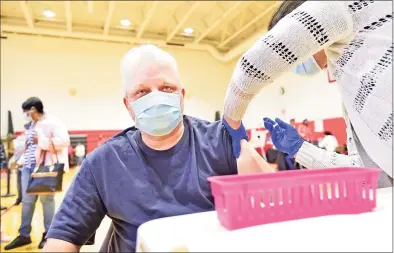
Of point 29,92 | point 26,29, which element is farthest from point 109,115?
point 26,29

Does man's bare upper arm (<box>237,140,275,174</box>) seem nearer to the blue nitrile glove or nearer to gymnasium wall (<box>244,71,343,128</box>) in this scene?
the blue nitrile glove

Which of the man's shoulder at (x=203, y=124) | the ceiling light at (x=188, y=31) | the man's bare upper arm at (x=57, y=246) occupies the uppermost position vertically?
the ceiling light at (x=188, y=31)

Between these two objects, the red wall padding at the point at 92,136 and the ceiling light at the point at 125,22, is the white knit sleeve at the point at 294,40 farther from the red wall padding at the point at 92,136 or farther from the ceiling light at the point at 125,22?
the red wall padding at the point at 92,136

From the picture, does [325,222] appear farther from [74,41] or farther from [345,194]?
[74,41]

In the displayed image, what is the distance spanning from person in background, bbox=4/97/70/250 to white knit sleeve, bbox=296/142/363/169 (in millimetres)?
2353

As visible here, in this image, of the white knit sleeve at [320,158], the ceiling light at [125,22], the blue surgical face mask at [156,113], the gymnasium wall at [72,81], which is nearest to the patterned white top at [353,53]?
the white knit sleeve at [320,158]

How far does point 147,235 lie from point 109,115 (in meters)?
8.85

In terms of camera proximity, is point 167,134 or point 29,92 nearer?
point 167,134

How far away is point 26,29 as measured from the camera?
789 centimetres

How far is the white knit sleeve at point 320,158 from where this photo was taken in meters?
0.76

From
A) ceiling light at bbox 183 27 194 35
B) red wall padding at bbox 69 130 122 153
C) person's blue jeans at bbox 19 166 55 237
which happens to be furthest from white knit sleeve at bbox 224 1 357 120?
red wall padding at bbox 69 130 122 153

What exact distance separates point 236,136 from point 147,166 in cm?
25

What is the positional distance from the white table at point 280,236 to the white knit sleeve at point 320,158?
0.30 metres

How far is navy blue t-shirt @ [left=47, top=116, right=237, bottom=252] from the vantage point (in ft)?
2.41
